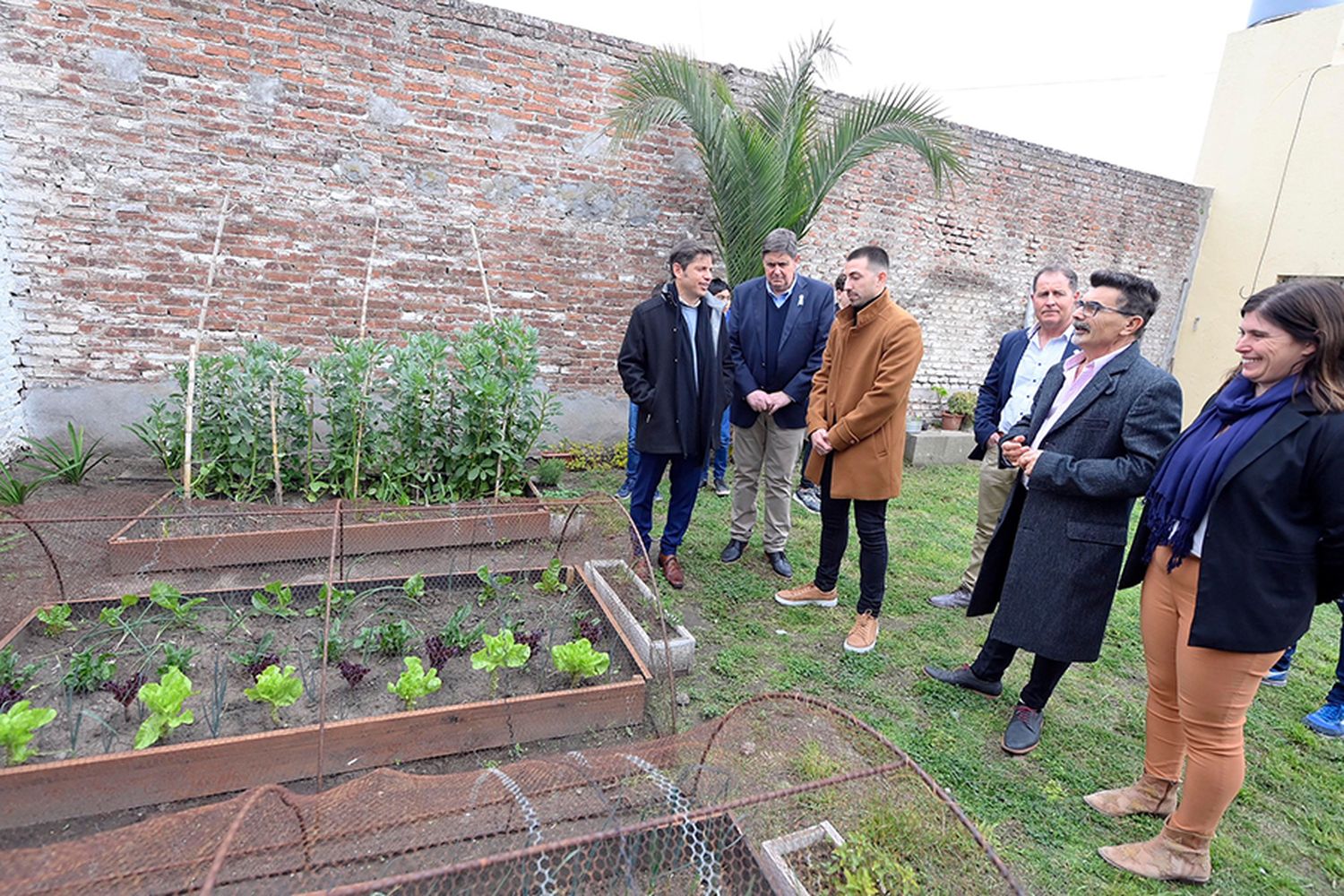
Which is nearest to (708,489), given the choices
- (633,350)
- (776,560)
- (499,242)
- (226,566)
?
(776,560)

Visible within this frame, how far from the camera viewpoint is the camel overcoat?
3256mm

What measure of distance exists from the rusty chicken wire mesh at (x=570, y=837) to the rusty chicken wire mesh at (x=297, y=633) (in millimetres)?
260

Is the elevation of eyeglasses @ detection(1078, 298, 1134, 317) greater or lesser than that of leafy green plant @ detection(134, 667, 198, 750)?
greater

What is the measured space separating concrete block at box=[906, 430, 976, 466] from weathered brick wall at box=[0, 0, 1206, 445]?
3676 millimetres

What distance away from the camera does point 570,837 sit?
1872 mm

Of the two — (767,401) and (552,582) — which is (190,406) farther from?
(767,401)

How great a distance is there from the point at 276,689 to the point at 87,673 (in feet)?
2.69

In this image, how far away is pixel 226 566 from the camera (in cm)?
388

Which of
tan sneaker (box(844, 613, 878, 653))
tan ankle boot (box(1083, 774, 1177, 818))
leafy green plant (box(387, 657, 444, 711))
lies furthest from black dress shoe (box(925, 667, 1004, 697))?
leafy green plant (box(387, 657, 444, 711))

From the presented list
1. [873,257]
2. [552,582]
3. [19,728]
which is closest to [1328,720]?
[873,257]

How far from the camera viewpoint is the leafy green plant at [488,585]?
11.5 feet

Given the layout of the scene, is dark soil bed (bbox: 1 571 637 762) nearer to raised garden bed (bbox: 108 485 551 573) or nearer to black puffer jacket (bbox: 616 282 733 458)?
raised garden bed (bbox: 108 485 551 573)

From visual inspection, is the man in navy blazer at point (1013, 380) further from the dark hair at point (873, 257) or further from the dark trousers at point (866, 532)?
the dark hair at point (873, 257)

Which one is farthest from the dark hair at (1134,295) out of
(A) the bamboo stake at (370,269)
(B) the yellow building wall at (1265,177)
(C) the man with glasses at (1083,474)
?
(B) the yellow building wall at (1265,177)
